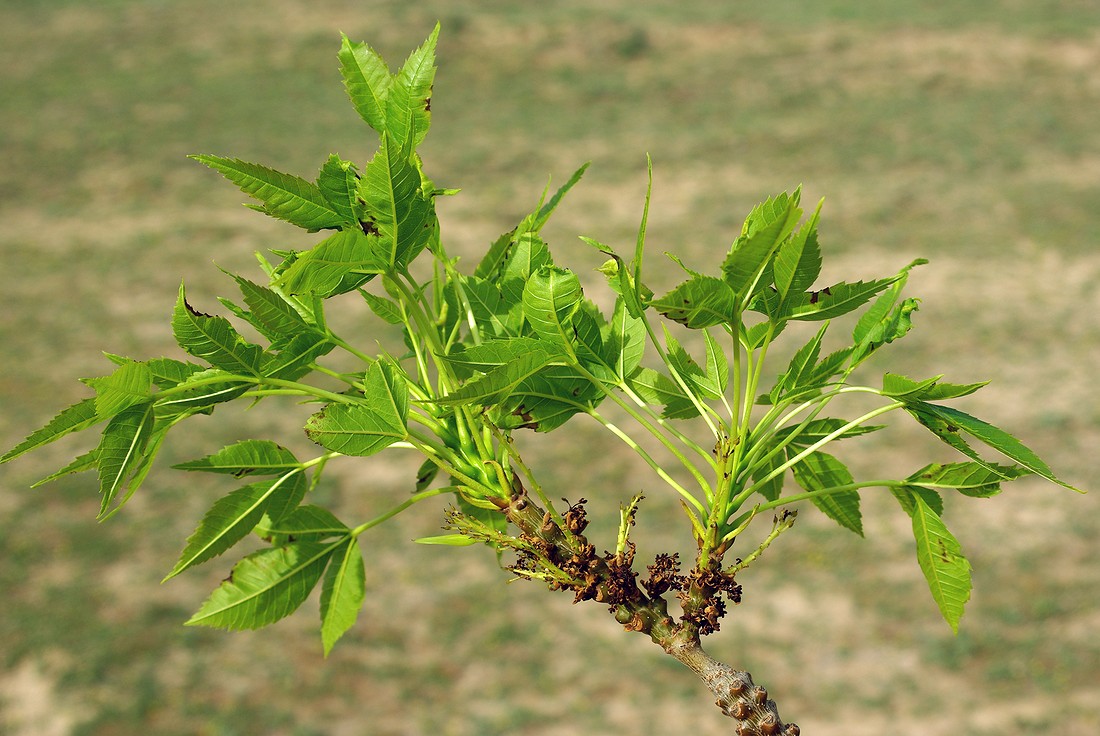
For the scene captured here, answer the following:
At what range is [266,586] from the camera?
44.4 inches

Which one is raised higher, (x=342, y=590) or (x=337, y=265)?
(x=337, y=265)

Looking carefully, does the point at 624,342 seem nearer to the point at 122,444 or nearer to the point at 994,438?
the point at 994,438

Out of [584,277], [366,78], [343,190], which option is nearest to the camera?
[343,190]

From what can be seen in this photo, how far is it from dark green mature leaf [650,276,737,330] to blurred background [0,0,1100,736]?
245cm

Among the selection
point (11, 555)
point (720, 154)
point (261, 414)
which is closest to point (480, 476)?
point (11, 555)

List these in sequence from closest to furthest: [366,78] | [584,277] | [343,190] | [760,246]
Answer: [760,246] < [343,190] < [366,78] < [584,277]

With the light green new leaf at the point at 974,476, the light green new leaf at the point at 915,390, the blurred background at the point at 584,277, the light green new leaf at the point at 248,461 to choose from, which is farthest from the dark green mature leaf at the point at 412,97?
the blurred background at the point at 584,277

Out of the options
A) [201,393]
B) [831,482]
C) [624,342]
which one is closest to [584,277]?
[831,482]

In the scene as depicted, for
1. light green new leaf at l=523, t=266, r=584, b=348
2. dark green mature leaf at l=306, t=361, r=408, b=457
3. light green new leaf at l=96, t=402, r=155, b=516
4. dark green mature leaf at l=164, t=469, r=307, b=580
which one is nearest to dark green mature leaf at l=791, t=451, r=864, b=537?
light green new leaf at l=523, t=266, r=584, b=348

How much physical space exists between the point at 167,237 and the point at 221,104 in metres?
5.21

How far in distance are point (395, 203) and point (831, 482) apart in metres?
0.66

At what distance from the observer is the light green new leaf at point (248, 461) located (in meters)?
1.08

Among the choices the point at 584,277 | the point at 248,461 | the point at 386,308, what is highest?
the point at 584,277

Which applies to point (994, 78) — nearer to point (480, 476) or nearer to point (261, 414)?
point (261, 414)
